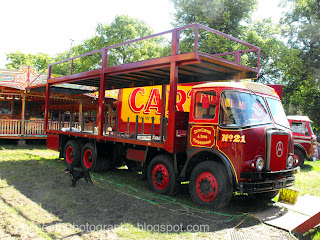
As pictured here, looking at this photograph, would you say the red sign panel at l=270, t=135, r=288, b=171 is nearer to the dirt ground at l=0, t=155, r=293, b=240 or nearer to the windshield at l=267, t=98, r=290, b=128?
the windshield at l=267, t=98, r=290, b=128

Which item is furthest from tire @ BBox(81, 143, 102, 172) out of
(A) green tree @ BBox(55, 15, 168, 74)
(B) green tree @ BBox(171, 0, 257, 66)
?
(A) green tree @ BBox(55, 15, 168, 74)

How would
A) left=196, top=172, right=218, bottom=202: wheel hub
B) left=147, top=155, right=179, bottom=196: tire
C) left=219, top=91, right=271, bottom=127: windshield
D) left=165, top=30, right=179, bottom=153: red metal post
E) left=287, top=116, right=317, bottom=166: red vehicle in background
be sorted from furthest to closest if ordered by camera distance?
1. left=287, top=116, right=317, bottom=166: red vehicle in background
2. left=147, top=155, right=179, bottom=196: tire
3. left=165, top=30, right=179, bottom=153: red metal post
4. left=196, top=172, right=218, bottom=202: wheel hub
5. left=219, top=91, right=271, bottom=127: windshield

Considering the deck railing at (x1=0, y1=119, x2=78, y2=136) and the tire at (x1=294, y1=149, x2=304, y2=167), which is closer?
the tire at (x1=294, y1=149, x2=304, y2=167)

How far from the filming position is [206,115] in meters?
5.90

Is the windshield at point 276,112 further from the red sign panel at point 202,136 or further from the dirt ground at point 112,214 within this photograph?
the dirt ground at point 112,214

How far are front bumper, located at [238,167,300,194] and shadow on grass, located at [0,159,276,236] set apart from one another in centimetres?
58

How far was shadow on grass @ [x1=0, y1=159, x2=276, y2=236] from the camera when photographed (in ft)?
15.9

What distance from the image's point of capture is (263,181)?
213 inches

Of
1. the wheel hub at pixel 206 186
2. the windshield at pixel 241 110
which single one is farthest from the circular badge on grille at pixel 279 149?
the wheel hub at pixel 206 186

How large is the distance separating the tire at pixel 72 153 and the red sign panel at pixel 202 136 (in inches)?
213

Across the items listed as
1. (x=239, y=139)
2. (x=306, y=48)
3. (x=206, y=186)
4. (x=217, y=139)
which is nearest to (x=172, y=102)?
(x=217, y=139)

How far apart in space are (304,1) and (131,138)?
22.6 metres

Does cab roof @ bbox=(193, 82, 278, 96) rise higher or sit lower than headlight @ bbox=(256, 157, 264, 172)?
higher

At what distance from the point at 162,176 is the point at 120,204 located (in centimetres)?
132
